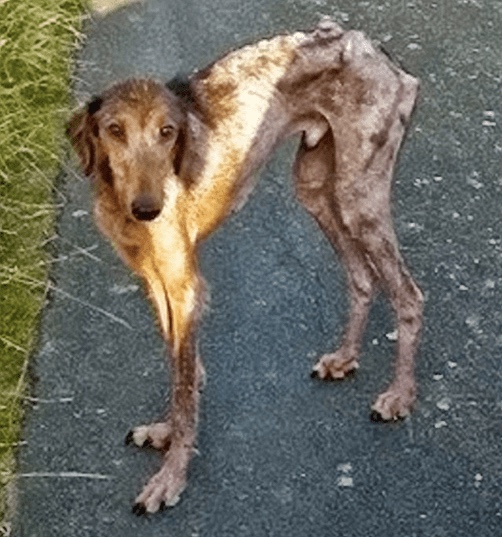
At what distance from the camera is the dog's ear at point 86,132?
15.3 feet

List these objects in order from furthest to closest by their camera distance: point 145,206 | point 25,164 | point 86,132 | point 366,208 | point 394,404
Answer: point 25,164
point 394,404
point 366,208
point 86,132
point 145,206

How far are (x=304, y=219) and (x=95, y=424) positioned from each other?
63.6 inches

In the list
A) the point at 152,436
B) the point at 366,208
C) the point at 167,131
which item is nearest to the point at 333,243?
the point at 366,208

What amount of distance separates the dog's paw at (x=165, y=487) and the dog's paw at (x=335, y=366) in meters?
0.73

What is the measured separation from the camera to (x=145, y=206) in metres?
4.51

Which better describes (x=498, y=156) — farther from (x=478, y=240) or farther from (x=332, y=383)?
(x=332, y=383)

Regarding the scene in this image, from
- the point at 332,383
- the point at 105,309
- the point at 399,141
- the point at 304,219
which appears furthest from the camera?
the point at 304,219

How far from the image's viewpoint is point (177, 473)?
504 cm

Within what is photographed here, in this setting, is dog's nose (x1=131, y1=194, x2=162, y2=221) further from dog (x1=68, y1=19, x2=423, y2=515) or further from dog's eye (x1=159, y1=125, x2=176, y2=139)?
dog's eye (x1=159, y1=125, x2=176, y2=139)

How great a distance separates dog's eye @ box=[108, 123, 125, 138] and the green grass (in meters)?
1.31

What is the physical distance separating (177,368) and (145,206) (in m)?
0.69

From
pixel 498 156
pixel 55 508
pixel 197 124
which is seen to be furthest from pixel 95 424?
pixel 498 156

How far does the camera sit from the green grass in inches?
222

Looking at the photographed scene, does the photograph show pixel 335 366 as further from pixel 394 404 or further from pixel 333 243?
pixel 333 243
